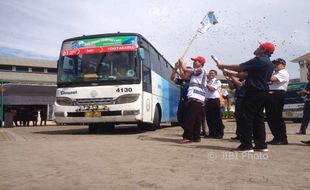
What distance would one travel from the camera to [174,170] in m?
5.07

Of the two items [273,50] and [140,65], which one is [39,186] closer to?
[273,50]

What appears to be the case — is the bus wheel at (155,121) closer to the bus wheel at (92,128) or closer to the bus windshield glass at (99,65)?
the bus wheel at (92,128)

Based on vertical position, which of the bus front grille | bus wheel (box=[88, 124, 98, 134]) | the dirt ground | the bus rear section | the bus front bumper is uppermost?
the bus rear section

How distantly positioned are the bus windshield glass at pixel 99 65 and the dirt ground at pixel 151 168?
423 centimetres

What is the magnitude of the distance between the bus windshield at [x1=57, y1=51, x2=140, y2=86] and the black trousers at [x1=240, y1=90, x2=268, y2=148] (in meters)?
4.81

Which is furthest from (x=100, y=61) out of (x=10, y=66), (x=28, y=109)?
(x=10, y=66)

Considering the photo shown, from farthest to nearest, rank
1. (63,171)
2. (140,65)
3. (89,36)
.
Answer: (89,36) → (140,65) → (63,171)

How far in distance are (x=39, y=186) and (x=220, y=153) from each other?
339cm

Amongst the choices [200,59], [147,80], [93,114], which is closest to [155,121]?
[147,80]

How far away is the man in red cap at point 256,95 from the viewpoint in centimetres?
682

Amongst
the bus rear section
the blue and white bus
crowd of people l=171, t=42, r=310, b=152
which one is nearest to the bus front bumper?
the blue and white bus

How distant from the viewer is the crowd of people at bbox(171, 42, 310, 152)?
6.88 meters

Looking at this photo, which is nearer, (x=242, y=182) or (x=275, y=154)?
(x=242, y=182)

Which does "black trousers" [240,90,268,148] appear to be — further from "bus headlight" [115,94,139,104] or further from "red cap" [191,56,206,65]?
"bus headlight" [115,94,139,104]
